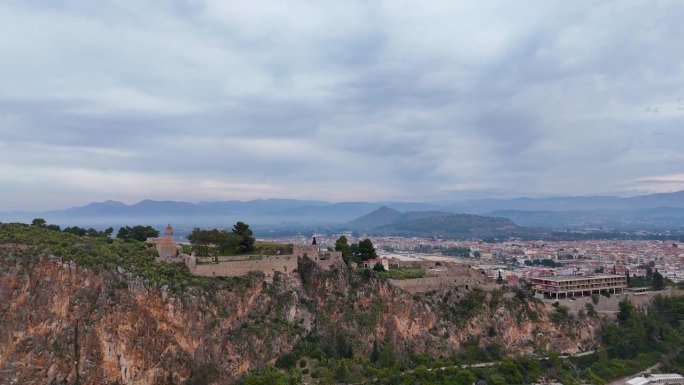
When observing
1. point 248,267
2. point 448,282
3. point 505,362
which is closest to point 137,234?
point 248,267

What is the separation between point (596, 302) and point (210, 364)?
3559cm

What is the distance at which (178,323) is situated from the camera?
31828 millimetres

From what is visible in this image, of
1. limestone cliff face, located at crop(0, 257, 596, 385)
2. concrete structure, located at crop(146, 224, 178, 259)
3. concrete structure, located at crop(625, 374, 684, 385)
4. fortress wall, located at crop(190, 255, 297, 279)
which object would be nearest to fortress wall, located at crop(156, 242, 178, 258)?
concrete structure, located at crop(146, 224, 178, 259)

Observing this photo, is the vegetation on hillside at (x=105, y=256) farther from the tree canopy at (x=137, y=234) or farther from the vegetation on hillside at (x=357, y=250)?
the vegetation on hillside at (x=357, y=250)

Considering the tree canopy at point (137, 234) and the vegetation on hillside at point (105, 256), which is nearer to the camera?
the vegetation on hillside at point (105, 256)

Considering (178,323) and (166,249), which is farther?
(166,249)

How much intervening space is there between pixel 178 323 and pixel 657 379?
3367 cm

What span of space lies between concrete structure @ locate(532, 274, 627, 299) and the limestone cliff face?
12.4m

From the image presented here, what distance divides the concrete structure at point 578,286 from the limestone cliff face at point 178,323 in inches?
490

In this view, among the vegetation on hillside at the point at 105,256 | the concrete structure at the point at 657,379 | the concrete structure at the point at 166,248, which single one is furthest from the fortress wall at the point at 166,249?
the concrete structure at the point at 657,379

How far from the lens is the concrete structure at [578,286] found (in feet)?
161

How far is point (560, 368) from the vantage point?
129 feet

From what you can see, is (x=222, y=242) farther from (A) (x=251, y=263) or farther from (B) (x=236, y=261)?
(A) (x=251, y=263)

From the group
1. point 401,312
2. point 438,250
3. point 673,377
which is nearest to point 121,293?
point 401,312
